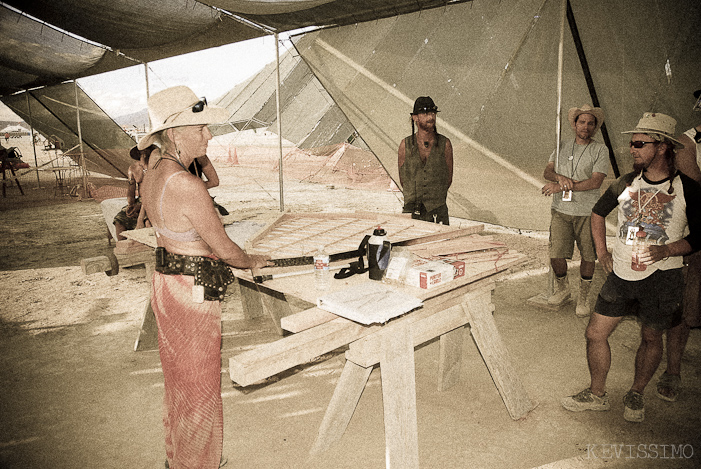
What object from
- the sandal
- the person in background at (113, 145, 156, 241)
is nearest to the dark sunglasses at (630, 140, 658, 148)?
the sandal

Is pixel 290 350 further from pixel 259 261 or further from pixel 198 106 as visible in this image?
pixel 198 106

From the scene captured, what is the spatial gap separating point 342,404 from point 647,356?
189 cm

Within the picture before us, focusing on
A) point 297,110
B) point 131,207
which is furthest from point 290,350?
point 297,110

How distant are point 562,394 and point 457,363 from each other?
0.74 metres

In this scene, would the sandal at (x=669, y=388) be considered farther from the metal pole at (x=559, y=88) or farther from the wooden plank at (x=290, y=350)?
the wooden plank at (x=290, y=350)

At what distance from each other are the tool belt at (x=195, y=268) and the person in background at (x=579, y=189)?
10.5 ft

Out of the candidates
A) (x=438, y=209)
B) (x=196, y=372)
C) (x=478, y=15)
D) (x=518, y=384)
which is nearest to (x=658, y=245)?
(x=518, y=384)

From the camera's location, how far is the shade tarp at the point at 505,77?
14.9 ft

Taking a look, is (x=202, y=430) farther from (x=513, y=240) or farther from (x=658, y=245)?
(x=513, y=240)

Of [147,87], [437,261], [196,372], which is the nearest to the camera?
[196,372]

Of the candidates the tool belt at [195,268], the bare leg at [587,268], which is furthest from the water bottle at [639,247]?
the tool belt at [195,268]

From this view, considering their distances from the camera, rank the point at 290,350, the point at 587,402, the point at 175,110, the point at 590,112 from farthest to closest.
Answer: the point at 590,112 → the point at 587,402 → the point at 175,110 → the point at 290,350

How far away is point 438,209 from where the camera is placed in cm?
446

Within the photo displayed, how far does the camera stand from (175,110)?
2135 mm
